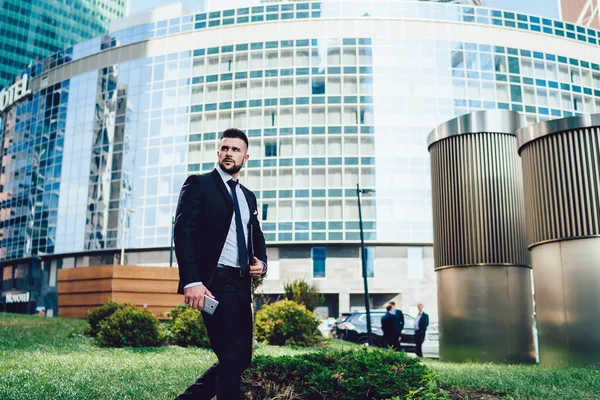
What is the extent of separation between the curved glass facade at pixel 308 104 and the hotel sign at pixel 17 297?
561cm

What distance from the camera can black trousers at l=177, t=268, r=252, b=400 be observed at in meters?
3.65

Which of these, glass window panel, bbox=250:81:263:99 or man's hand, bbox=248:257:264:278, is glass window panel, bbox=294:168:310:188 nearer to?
glass window panel, bbox=250:81:263:99

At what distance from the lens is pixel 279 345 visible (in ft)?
55.3

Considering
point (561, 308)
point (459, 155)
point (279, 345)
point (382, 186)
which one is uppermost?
point (382, 186)

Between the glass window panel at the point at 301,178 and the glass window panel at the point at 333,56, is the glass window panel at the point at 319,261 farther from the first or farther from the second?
the glass window panel at the point at 333,56

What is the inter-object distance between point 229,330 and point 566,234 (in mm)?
10243

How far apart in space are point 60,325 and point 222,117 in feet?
124

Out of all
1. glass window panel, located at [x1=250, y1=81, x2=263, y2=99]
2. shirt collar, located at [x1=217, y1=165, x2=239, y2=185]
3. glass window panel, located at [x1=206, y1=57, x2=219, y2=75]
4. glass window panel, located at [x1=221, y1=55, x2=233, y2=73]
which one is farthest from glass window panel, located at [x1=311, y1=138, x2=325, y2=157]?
shirt collar, located at [x1=217, y1=165, x2=239, y2=185]

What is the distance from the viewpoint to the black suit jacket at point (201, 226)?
12.0 ft

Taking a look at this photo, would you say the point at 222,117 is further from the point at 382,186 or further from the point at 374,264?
the point at 374,264

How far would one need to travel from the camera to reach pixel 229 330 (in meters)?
3.67

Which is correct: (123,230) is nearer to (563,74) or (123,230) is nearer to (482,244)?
(482,244)

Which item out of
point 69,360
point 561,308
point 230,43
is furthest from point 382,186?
point 69,360

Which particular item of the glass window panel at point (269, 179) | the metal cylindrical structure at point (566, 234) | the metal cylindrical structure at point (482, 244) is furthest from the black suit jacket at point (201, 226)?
the glass window panel at point (269, 179)
